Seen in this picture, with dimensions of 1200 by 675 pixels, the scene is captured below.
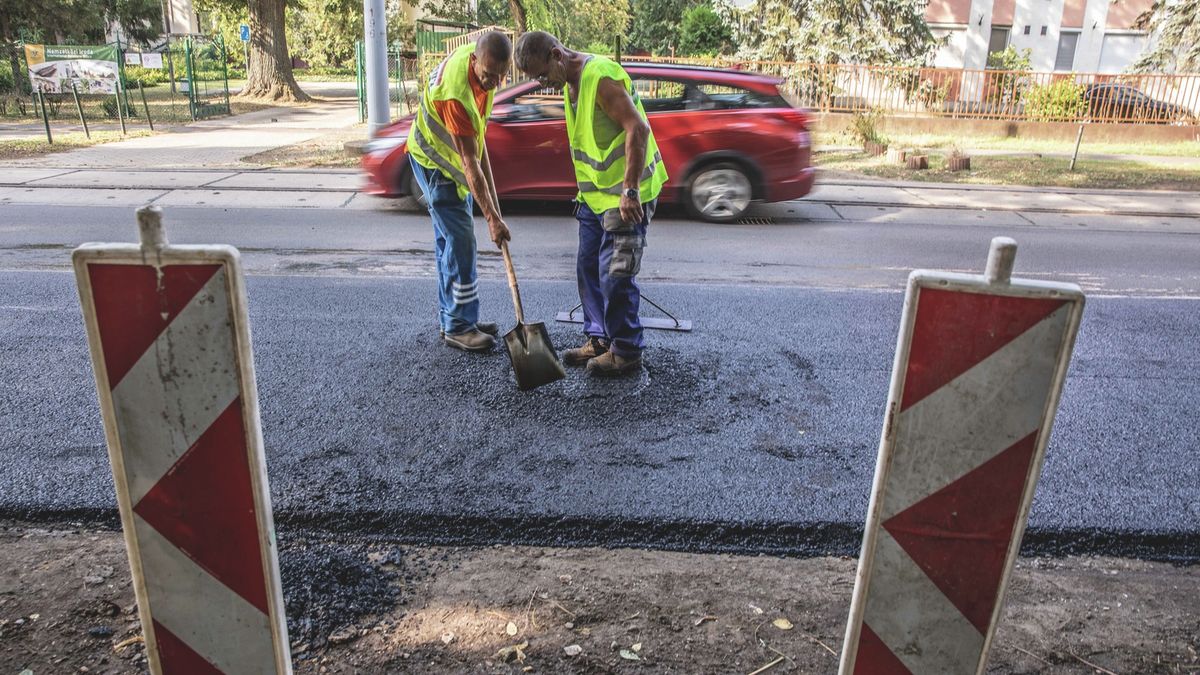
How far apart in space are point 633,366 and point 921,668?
305 centimetres

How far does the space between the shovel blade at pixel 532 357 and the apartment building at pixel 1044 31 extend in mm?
36395

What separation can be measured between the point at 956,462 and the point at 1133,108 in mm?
21302

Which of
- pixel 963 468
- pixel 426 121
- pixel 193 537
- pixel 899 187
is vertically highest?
pixel 426 121

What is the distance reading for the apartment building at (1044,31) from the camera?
3578cm

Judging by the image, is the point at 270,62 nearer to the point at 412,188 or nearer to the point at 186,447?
the point at 412,188

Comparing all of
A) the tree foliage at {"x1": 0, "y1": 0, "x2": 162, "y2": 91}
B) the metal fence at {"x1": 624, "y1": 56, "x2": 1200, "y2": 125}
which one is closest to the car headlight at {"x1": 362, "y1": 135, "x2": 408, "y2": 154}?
the metal fence at {"x1": 624, "y1": 56, "x2": 1200, "y2": 125}

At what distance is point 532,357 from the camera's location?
173 inches

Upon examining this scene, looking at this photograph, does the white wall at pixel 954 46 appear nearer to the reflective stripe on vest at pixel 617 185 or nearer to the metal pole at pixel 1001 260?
the reflective stripe on vest at pixel 617 185

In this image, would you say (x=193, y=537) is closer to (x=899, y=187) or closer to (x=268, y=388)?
(x=268, y=388)

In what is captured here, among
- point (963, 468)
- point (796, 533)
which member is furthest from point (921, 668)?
point (796, 533)

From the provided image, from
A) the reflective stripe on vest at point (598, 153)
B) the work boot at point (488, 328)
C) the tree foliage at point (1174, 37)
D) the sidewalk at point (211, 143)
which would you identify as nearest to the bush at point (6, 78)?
the sidewalk at point (211, 143)

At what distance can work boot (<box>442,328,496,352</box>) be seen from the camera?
16.7ft

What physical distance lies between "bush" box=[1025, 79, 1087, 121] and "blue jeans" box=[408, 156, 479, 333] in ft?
58.7

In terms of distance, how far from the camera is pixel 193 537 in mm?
1721
